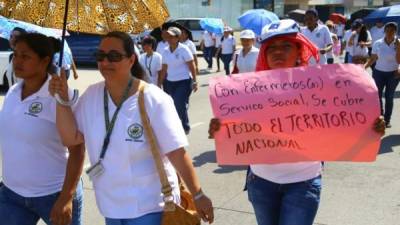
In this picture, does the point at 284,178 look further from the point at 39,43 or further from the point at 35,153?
the point at 39,43

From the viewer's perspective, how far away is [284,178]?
2957 mm

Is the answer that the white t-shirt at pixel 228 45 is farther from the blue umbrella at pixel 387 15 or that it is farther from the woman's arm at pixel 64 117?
the woman's arm at pixel 64 117

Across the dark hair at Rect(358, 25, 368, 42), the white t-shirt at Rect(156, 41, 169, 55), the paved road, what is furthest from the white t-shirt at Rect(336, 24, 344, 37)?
the paved road

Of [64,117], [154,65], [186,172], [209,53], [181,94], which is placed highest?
[64,117]

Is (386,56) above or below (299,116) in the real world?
below

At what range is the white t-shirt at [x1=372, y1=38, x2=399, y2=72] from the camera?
8.81 m

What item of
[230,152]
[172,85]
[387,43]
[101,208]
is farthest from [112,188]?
[387,43]

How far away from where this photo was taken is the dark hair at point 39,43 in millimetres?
3057

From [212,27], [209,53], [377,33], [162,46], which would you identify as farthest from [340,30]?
[162,46]

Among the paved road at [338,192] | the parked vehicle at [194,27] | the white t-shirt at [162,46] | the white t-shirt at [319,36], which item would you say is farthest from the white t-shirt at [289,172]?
the parked vehicle at [194,27]

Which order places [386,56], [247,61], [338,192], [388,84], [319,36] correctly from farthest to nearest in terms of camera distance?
[319,36]
[388,84]
[386,56]
[247,61]
[338,192]

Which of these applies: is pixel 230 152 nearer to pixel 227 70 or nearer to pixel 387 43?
pixel 387 43

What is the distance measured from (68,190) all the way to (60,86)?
20.8 inches

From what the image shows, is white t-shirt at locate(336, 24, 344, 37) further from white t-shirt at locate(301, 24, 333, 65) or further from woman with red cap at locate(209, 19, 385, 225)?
woman with red cap at locate(209, 19, 385, 225)
